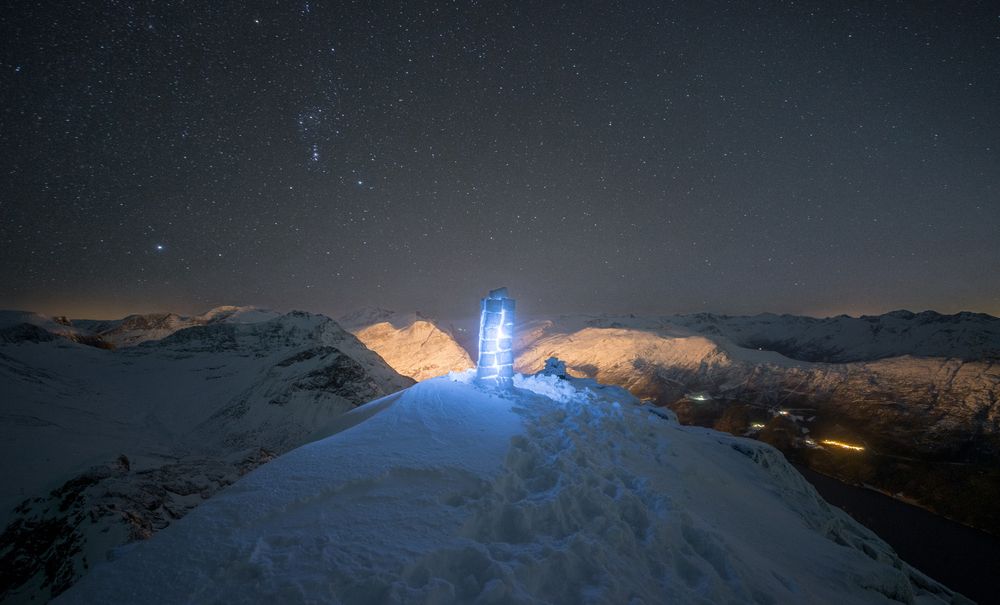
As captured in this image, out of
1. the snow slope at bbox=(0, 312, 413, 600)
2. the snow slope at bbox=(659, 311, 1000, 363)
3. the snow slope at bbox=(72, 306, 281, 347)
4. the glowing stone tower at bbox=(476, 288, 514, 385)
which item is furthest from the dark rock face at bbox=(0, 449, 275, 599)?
the snow slope at bbox=(72, 306, 281, 347)

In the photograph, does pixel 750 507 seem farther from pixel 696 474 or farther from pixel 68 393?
pixel 68 393

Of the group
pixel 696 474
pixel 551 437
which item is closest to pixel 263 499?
pixel 551 437

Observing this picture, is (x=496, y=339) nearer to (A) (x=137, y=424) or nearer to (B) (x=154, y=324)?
(A) (x=137, y=424)

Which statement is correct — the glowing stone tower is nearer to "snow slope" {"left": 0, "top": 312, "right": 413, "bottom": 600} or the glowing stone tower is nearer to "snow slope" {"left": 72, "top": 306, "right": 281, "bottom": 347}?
"snow slope" {"left": 0, "top": 312, "right": 413, "bottom": 600}

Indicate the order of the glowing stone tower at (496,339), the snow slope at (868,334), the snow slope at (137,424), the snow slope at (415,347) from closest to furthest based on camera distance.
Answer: the snow slope at (137,424), the glowing stone tower at (496,339), the snow slope at (868,334), the snow slope at (415,347)

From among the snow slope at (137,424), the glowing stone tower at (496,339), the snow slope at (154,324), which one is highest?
the snow slope at (154,324)

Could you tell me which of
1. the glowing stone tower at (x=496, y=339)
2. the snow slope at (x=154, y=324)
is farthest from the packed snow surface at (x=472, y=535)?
the snow slope at (x=154, y=324)

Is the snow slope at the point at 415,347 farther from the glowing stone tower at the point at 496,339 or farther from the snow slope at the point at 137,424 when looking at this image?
the glowing stone tower at the point at 496,339
